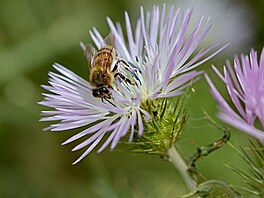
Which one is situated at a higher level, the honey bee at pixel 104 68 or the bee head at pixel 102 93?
the honey bee at pixel 104 68

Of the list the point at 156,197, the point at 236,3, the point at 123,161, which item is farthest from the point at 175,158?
the point at 236,3

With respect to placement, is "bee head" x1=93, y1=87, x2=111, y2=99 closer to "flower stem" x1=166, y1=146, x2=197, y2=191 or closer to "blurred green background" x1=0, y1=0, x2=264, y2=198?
"flower stem" x1=166, y1=146, x2=197, y2=191

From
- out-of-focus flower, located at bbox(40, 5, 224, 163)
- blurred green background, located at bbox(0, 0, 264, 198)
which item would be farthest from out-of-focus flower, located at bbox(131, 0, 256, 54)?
out-of-focus flower, located at bbox(40, 5, 224, 163)

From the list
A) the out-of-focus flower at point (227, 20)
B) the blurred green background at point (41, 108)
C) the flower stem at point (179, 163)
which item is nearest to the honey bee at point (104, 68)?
the flower stem at point (179, 163)

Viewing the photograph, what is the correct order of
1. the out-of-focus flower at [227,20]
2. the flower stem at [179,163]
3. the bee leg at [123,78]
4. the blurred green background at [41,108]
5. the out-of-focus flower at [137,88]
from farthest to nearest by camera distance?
the out-of-focus flower at [227,20] < the blurred green background at [41,108] < the bee leg at [123,78] < the flower stem at [179,163] < the out-of-focus flower at [137,88]

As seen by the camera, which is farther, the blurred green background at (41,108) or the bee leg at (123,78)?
the blurred green background at (41,108)

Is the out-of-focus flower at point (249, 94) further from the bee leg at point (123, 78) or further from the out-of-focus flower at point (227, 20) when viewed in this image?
the out-of-focus flower at point (227, 20)

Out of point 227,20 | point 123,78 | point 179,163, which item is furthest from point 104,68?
point 227,20

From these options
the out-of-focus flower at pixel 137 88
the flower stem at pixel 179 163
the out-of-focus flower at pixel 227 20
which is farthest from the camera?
the out-of-focus flower at pixel 227 20

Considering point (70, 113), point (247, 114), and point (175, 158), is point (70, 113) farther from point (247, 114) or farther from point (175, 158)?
point (247, 114)
